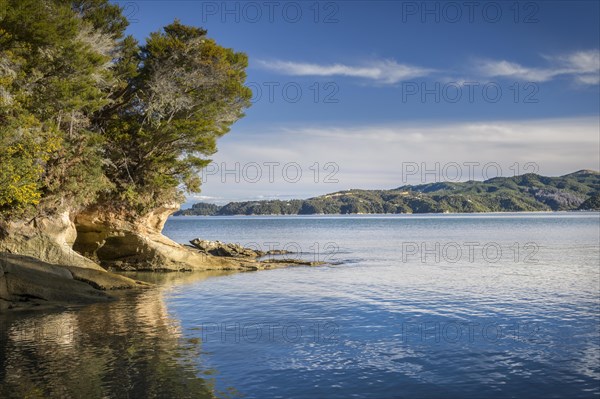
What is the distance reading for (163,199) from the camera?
42.6 m

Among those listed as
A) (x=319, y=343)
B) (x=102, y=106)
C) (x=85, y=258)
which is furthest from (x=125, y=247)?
(x=319, y=343)

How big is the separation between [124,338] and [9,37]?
A: 1878 cm

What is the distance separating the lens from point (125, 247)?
3972 centimetres

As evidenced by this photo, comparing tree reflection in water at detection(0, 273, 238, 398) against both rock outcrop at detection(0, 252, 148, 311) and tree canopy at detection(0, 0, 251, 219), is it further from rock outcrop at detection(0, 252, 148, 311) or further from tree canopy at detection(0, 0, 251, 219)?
tree canopy at detection(0, 0, 251, 219)

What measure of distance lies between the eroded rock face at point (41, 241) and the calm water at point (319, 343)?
6.06 m

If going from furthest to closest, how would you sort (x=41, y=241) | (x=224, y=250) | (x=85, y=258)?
1. (x=224, y=250)
2. (x=85, y=258)
3. (x=41, y=241)

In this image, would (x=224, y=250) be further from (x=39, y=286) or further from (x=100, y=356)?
(x=100, y=356)

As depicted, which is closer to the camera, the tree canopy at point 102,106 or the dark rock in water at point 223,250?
the tree canopy at point 102,106

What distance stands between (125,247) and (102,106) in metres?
11.4

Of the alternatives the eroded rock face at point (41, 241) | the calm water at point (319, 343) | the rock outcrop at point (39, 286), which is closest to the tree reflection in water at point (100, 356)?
the calm water at point (319, 343)

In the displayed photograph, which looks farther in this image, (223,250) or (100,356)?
(223,250)

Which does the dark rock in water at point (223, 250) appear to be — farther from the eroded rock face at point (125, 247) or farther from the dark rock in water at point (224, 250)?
the eroded rock face at point (125, 247)

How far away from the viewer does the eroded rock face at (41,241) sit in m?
29.1

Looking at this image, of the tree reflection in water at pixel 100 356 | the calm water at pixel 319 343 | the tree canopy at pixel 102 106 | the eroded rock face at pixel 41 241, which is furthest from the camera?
the eroded rock face at pixel 41 241
